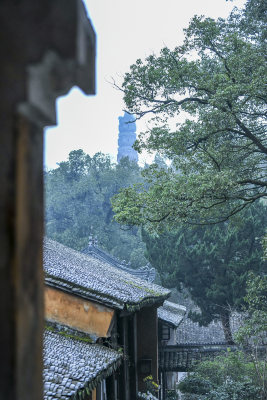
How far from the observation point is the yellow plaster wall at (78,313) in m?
8.20

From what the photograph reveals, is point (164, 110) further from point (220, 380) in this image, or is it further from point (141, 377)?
point (220, 380)

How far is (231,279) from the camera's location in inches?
837

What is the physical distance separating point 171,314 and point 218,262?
11.9 ft

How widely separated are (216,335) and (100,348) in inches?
750

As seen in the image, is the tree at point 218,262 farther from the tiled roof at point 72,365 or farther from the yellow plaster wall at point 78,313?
the tiled roof at point 72,365

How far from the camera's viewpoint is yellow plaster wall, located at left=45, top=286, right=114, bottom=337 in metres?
8.20

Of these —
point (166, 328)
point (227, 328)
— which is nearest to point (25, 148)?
point (166, 328)

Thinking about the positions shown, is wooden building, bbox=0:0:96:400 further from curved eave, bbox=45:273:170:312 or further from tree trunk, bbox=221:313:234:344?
tree trunk, bbox=221:313:234:344

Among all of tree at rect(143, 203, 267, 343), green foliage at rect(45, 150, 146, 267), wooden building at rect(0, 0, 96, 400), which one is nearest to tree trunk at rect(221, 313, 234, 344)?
tree at rect(143, 203, 267, 343)

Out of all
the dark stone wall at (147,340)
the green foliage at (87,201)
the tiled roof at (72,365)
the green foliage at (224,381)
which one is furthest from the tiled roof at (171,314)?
the green foliage at (87,201)

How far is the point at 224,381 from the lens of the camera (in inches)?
579

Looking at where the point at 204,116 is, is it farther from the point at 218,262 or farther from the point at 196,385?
the point at 218,262

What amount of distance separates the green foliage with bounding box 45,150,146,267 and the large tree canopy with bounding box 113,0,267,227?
27.7m

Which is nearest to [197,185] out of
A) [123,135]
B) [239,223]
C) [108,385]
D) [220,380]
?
[239,223]
